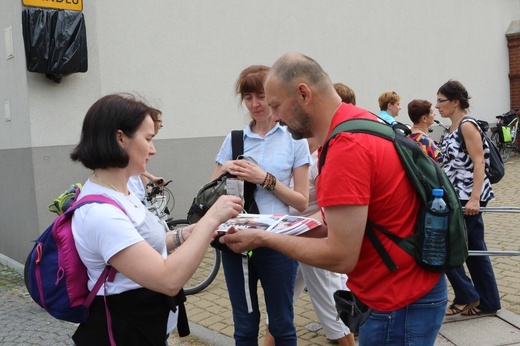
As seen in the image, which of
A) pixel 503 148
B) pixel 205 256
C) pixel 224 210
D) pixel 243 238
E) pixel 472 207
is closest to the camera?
pixel 224 210

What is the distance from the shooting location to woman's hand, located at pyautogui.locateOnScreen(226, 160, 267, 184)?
3004mm

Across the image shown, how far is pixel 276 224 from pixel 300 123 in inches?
19.7

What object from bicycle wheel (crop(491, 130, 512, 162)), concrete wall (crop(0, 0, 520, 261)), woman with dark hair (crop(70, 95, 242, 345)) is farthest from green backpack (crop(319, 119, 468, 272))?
bicycle wheel (crop(491, 130, 512, 162))

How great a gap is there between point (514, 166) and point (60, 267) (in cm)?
1539

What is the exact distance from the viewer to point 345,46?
10.4 meters

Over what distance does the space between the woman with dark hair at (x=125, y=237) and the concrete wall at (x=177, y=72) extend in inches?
175

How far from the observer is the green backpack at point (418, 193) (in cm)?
192

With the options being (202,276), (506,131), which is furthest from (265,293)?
(506,131)

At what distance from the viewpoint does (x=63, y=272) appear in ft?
6.47

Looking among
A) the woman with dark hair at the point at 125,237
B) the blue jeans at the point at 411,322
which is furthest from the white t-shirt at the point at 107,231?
the blue jeans at the point at 411,322

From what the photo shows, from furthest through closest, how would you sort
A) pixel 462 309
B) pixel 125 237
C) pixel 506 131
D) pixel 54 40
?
1. pixel 506 131
2. pixel 54 40
3. pixel 462 309
4. pixel 125 237

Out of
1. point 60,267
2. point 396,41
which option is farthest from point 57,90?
point 396,41

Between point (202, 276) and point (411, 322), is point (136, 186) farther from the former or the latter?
point (411, 322)

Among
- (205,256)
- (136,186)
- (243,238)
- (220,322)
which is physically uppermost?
A: (243,238)
